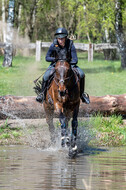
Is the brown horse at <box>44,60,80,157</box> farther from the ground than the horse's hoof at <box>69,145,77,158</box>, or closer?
farther from the ground

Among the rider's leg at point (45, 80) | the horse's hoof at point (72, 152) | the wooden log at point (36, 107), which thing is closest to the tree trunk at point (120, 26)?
the wooden log at point (36, 107)

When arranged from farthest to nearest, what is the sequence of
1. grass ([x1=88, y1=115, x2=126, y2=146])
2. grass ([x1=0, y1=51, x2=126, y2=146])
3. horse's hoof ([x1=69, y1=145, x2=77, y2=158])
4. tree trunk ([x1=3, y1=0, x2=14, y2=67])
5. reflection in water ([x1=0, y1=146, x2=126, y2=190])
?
tree trunk ([x1=3, y1=0, x2=14, y2=67])
grass ([x1=0, y1=51, x2=126, y2=146])
grass ([x1=88, y1=115, x2=126, y2=146])
horse's hoof ([x1=69, y1=145, x2=77, y2=158])
reflection in water ([x1=0, y1=146, x2=126, y2=190])

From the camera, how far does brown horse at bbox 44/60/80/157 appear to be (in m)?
9.05

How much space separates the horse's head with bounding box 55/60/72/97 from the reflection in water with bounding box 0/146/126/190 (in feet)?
4.49

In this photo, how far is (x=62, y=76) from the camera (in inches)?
355

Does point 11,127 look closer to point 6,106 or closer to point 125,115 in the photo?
point 6,106

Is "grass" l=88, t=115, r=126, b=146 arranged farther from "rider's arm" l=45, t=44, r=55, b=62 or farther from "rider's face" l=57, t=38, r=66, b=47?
"rider's face" l=57, t=38, r=66, b=47

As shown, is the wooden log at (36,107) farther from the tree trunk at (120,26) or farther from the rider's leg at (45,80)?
the tree trunk at (120,26)

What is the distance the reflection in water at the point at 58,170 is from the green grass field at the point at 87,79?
28.3ft

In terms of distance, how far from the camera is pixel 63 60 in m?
9.30

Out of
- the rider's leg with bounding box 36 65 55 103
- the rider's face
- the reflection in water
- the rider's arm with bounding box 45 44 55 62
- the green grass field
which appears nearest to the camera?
the reflection in water

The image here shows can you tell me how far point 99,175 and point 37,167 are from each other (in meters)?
1.22

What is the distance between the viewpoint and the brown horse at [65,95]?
905cm

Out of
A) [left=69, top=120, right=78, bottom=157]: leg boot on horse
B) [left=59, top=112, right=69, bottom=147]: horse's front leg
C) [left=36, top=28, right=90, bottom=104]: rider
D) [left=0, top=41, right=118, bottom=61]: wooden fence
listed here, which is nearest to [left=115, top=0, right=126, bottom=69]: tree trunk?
[left=0, top=41, right=118, bottom=61]: wooden fence
